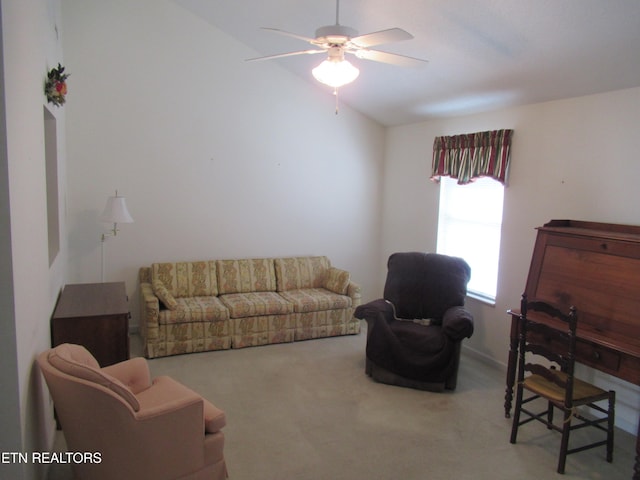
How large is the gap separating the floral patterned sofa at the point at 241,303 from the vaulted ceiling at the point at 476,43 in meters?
2.18

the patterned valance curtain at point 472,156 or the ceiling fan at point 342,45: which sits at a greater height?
the ceiling fan at point 342,45

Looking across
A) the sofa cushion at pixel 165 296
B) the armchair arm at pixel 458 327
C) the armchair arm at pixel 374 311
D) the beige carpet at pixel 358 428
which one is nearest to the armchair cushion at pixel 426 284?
the armchair arm at pixel 374 311

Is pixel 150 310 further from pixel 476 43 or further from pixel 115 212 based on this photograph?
pixel 476 43

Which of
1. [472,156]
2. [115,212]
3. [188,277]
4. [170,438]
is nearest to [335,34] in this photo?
[170,438]

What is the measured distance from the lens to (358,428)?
3.12 meters

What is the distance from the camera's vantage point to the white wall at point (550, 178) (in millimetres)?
3209

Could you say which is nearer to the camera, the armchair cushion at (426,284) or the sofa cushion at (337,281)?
the armchair cushion at (426,284)

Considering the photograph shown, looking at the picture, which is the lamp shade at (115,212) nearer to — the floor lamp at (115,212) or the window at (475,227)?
the floor lamp at (115,212)

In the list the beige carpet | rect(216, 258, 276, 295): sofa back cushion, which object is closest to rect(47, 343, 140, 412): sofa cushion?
the beige carpet

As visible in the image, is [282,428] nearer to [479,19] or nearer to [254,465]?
[254,465]

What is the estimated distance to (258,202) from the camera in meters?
5.32

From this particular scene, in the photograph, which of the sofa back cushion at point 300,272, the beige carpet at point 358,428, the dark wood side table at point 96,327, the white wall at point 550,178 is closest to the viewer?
the beige carpet at point 358,428

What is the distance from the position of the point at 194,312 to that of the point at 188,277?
0.59 meters

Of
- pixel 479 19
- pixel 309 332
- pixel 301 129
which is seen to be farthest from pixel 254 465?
pixel 301 129
